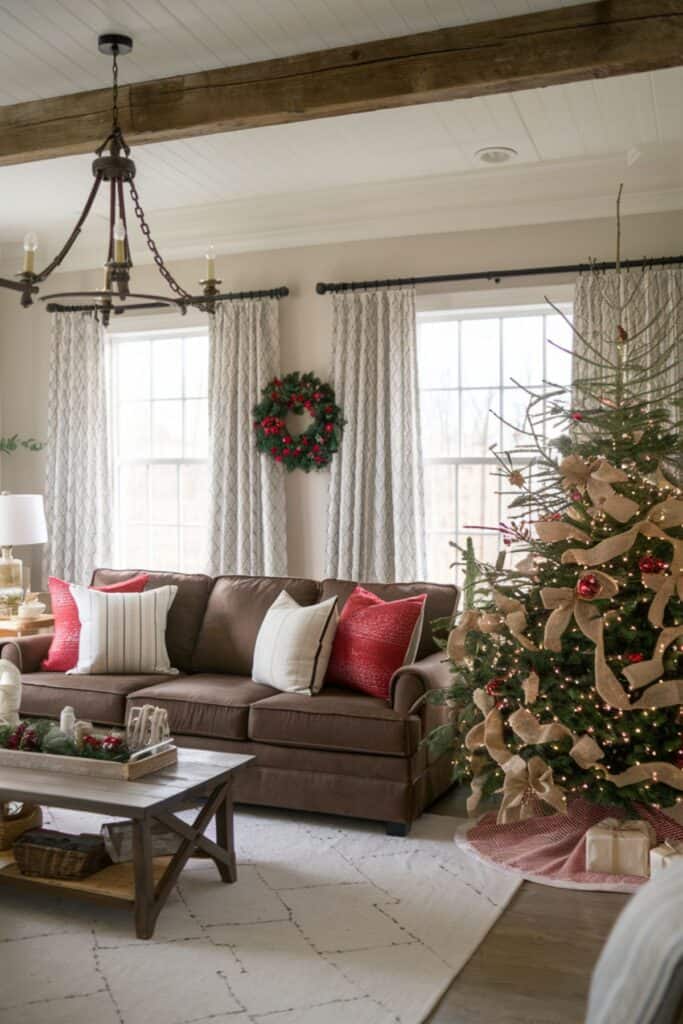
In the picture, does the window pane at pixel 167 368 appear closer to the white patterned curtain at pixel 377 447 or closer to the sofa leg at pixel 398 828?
the white patterned curtain at pixel 377 447

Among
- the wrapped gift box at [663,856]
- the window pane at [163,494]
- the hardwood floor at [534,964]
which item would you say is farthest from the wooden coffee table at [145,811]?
the window pane at [163,494]

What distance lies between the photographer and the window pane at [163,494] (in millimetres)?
6504

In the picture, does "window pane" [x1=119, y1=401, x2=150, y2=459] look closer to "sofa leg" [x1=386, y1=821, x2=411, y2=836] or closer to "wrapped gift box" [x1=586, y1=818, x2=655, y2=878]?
"sofa leg" [x1=386, y1=821, x2=411, y2=836]

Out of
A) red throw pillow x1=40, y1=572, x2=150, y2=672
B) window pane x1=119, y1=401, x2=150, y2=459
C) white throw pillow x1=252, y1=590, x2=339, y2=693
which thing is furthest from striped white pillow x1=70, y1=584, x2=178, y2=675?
window pane x1=119, y1=401, x2=150, y2=459

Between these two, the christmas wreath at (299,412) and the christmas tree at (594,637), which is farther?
→ the christmas wreath at (299,412)

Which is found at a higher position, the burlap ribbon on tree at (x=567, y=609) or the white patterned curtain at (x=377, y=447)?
the white patterned curtain at (x=377, y=447)

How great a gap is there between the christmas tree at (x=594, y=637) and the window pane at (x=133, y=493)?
3.44 meters

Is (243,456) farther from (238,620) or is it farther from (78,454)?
(238,620)

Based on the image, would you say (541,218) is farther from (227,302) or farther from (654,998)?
(654,998)

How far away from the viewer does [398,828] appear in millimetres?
3881

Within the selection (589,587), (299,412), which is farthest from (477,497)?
(589,587)

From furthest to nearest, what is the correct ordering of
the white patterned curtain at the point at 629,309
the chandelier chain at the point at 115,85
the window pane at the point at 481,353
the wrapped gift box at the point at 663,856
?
the window pane at the point at 481,353 → the white patterned curtain at the point at 629,309 → the chandelier chain at the point at 115,85 → the wrapped gift box at the point at 663,856

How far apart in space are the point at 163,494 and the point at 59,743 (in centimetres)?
330

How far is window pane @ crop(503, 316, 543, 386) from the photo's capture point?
5578 millimetres
